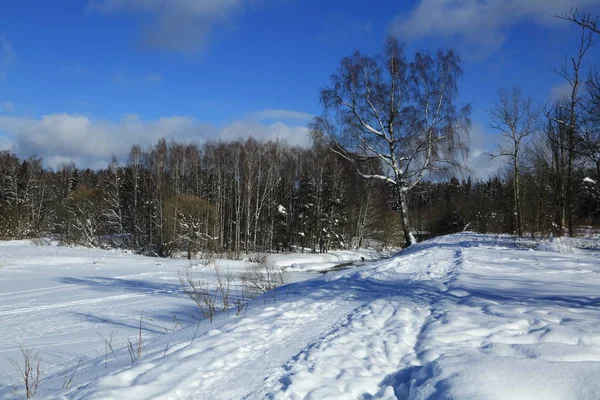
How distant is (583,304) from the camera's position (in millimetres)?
5117

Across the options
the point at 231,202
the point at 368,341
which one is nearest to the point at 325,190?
the point at 231,202

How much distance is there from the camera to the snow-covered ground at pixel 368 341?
2.91m

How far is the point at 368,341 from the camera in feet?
13.2

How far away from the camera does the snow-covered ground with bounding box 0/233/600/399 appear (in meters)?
2.91

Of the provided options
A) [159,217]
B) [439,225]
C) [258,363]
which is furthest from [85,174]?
[258,363]

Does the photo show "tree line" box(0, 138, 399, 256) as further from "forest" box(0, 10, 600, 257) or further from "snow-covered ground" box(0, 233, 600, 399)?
"snow-covered ground" box(0, 233, 600, 399)

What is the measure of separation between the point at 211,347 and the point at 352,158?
14.1 metres

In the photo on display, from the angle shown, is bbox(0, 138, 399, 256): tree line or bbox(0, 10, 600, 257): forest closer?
bbox(0, 10, 600, 257): forest

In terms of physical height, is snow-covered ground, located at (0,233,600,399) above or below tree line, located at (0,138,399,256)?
below

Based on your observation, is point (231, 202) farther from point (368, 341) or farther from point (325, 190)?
point (368, 341)

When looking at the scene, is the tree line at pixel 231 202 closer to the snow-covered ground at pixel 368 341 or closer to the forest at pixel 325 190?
the forest at pixel 325 190

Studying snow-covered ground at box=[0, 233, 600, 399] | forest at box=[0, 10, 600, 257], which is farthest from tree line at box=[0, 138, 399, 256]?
snow-covered ground at box=[0, 233, 600, 399]

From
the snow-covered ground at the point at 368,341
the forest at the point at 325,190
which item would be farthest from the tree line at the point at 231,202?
the snow-covered ground at the point at 368,341

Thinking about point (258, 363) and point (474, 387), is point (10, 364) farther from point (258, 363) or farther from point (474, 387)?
point (474, 387)
